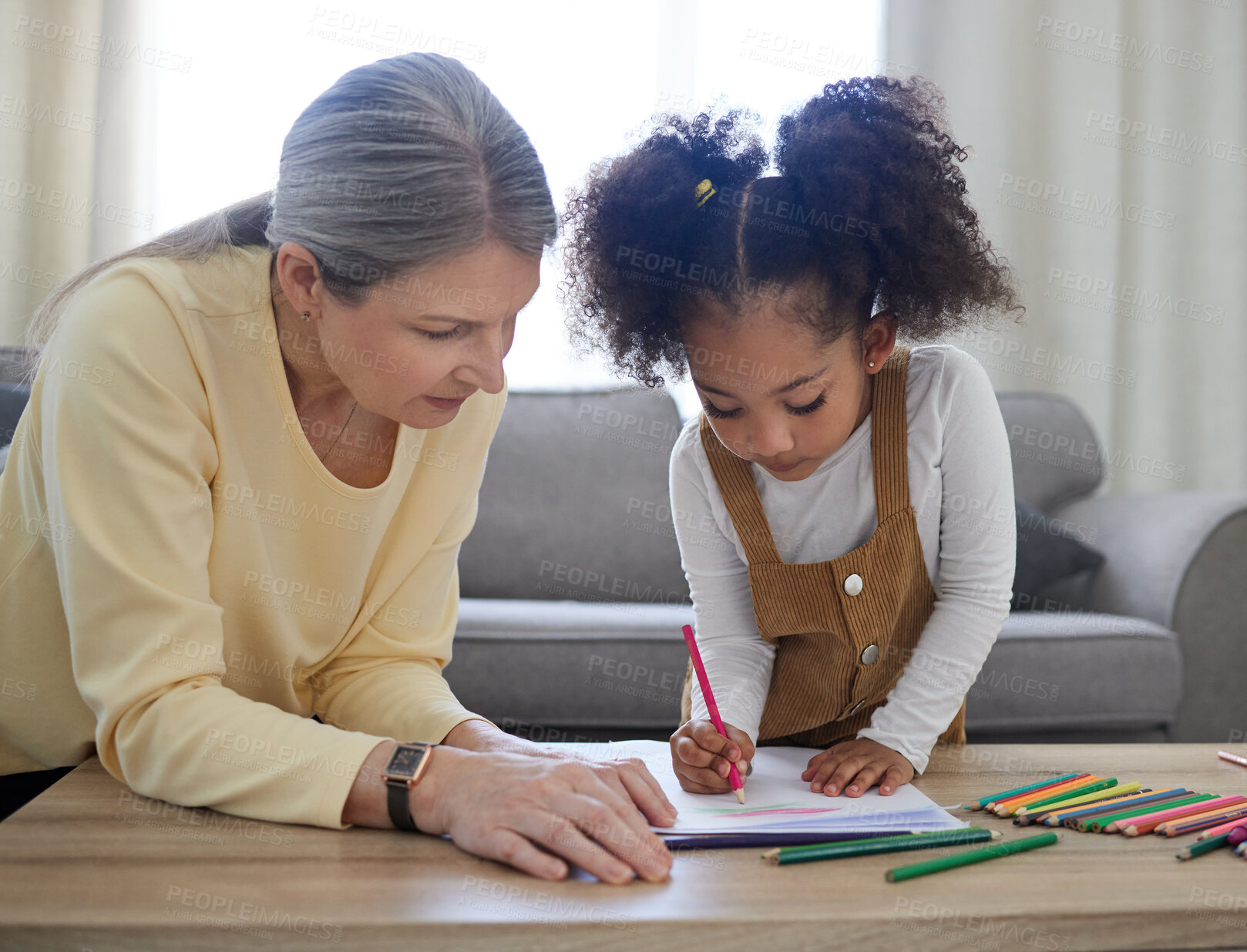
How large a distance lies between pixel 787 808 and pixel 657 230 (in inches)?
23.2

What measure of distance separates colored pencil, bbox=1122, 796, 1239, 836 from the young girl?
200mm

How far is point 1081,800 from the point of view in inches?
31.4

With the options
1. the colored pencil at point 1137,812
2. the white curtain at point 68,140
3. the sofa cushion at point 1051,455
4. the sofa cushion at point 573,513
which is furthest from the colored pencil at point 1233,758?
the white curtain at point 68,140

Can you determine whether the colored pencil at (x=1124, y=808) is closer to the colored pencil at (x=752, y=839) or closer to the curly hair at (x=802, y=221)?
the colored pencil at (x=752, y=839)

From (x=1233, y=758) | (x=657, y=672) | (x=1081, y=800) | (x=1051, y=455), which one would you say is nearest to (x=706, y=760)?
(x=1081, y=800)

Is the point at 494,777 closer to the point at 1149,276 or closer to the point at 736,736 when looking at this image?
the point at 736,736

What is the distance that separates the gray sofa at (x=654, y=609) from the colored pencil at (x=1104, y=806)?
1.09 m

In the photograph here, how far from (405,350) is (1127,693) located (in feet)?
5.50

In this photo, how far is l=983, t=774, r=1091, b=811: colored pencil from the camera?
79 centimetres

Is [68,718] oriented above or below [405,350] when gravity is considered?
below

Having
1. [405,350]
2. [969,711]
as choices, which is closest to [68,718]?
[405,350]

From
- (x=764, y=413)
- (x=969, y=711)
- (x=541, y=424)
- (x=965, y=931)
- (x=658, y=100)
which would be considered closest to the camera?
(x=965, y=931)

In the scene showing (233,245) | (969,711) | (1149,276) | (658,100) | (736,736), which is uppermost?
(658,100)

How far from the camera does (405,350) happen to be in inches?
34.0
